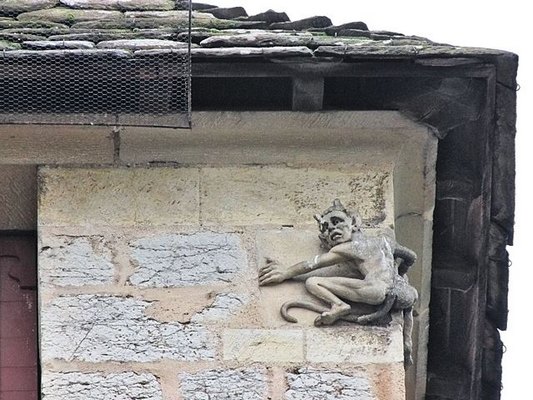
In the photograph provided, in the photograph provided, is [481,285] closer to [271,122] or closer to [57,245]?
[271,122]

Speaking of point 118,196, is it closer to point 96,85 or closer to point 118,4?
point 96,85

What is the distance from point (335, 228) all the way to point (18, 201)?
48.1 inches

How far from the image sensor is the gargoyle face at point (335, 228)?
9.17 m

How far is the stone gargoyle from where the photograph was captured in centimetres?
901

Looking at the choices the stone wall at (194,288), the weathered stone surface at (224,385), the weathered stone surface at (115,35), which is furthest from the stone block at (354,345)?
the weathered stone surface at (115,35)

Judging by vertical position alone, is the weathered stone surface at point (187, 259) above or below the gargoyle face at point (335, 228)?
below

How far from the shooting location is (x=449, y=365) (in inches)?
393

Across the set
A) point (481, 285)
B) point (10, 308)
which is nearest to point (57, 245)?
point (10, 308)

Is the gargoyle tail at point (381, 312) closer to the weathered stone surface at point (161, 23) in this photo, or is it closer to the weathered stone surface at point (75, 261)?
the weathered stone surface at point (75, 261)

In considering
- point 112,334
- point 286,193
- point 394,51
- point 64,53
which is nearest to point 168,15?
point 64,53

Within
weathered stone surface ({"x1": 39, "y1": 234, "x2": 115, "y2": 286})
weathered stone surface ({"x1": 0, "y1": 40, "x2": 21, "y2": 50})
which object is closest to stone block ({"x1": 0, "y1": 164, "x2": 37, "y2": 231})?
weathered stone surface ({"x1": 39, "y1": 234, "x2": 115, "y2": 286})

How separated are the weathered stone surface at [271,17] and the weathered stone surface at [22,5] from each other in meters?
0.82

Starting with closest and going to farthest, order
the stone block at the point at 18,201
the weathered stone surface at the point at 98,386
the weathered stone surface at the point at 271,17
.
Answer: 1. the weathered stone surface at the point at 98,386
2. the stone block at the point at 18,201
3. the weathered stone surface at the point at 271,17

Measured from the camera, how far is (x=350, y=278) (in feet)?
29.8
